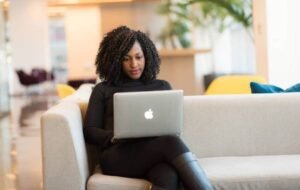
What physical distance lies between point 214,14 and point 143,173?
8354 millimetres

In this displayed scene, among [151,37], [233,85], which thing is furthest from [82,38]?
[233,85]

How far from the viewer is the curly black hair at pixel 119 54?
3232 mm

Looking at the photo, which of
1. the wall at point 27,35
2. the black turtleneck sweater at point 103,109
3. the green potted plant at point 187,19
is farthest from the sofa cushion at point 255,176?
the wall at point 27,35

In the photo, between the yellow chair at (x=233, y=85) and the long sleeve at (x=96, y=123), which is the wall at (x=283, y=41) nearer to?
the yellow chair at (x=233, y=85)

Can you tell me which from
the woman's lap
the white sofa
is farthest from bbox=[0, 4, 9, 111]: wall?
the woman's lap

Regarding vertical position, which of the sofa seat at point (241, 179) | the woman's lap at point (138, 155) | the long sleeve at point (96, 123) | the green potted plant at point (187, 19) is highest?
the green potted plant at point (187, 19)

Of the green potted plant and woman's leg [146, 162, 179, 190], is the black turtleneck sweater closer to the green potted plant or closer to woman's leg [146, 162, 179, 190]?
woman's leg [146, 162, 179, 190]

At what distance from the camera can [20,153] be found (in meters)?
6.29

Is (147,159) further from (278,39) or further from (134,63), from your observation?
(278,39)

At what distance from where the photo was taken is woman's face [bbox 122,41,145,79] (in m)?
3.23

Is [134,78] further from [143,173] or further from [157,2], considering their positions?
[157,2]

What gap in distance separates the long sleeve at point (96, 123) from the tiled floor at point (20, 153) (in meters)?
1.65

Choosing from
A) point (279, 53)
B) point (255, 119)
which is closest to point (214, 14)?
point (279, 53)

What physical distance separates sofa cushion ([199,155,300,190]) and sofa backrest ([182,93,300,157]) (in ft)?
1.09
